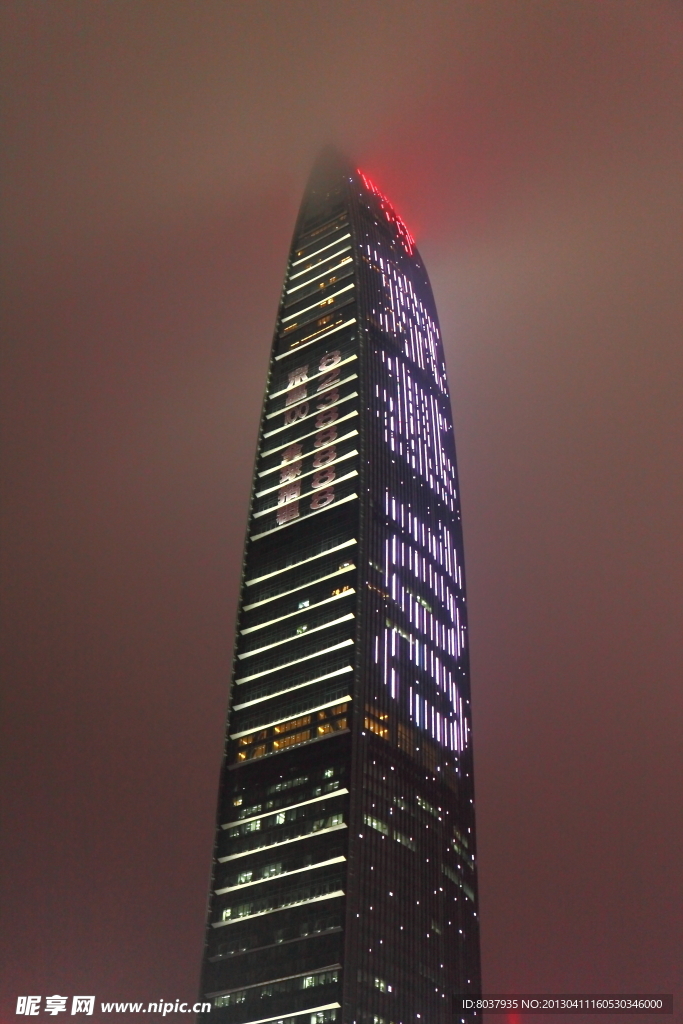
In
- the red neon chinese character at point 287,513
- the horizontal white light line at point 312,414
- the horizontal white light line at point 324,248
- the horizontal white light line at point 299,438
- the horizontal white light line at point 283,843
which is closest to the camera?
the horizontal white light line at point 283,843

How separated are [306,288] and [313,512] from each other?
1657 inches

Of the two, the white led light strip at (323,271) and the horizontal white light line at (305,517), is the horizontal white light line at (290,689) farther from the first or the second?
the white led light strip at (323,271)

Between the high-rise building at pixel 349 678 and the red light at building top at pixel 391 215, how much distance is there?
3.55 meters

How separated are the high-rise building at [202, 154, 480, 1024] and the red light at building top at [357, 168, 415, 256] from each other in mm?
3546

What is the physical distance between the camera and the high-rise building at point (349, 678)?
123625 mm

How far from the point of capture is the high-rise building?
406ft

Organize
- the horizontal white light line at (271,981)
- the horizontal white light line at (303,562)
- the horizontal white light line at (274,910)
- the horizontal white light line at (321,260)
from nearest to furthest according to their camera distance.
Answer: the horizontal white light line at (271,981)
the horizontal white light line at (274,910)
the horizontal white light line at (303,562)
the horizontal white light line at (321,260)

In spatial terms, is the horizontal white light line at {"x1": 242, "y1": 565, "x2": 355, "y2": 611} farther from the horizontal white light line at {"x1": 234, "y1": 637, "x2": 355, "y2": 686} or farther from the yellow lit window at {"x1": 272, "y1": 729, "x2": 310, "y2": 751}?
the yellow lit window at {"x1": 272, "y1": 729, "x2": 310, "y2": 751}

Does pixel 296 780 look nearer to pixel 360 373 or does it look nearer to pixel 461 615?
pixel 461 615

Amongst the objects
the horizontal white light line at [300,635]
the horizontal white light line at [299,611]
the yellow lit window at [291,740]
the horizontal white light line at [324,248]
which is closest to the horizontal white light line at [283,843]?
the yellow lit window at [291,740]

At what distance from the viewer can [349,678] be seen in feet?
454

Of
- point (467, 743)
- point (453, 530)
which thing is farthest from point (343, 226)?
point (467, 743)

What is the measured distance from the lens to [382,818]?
Result: 427 feet

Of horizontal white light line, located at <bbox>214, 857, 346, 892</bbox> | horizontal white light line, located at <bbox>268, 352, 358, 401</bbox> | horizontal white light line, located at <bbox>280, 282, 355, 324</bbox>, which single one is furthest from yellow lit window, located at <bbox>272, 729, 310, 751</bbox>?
horizontal white light line, located at <bbox>280, 282, 355, 324</bbox>
